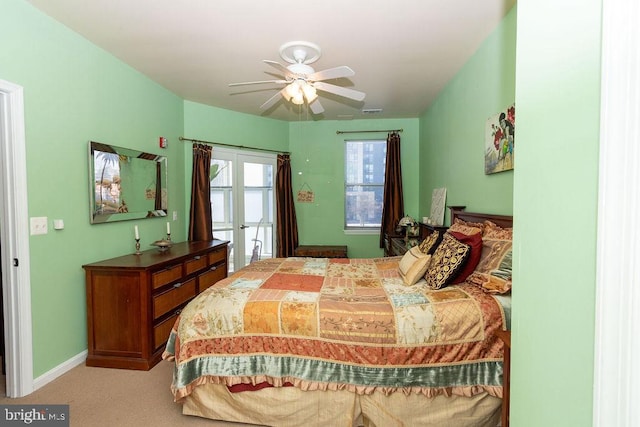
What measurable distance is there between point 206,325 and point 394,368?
113 cm

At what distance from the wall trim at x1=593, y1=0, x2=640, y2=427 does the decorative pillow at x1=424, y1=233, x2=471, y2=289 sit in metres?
1.65

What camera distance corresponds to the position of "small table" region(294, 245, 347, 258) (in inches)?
187

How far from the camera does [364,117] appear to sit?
4.94 m

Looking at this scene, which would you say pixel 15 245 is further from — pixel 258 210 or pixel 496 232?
pixel 496 232

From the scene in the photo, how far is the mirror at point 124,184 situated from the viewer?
2791 mm

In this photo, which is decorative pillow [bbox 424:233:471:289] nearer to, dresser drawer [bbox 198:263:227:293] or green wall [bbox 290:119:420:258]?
dresser drawer [bbox 198:263:227:293]

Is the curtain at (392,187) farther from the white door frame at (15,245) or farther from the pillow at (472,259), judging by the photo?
the white door frame at (15,245)

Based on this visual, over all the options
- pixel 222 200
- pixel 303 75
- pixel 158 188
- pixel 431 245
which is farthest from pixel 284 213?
pixel 431 245

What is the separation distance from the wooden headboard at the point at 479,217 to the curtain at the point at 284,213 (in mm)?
2584

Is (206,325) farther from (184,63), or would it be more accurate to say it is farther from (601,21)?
(184,63)

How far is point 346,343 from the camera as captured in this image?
5.95 ft

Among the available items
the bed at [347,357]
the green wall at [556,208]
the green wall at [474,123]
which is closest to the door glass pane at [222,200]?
the bed at [347,357]

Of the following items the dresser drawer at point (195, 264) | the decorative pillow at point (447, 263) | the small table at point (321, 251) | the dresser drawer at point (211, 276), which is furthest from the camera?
the small table at point (321, 251)

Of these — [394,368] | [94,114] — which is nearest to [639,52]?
[394,368]
